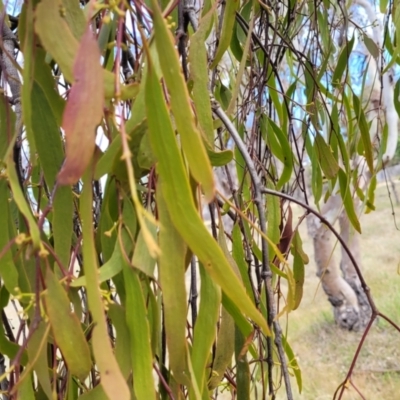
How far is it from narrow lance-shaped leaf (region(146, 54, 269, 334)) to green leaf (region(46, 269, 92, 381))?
0.33 feet

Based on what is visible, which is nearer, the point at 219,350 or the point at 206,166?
the point at 206,166

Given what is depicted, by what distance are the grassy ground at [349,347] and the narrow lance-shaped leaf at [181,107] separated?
1688 millimetres

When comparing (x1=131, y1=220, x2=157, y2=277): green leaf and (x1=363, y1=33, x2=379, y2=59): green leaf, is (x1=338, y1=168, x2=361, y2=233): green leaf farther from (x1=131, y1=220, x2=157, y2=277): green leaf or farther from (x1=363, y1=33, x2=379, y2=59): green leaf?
(x1=131, y1=220, x2=157, y2=277): green leaf

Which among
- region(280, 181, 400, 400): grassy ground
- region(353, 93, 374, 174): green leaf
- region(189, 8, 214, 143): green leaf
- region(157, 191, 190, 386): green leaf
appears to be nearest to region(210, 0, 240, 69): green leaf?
region(189, 8, 214, 143): green leaf

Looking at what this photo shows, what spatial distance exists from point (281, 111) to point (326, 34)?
0.67ft

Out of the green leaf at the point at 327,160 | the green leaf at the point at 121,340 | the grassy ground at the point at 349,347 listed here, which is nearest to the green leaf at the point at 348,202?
the green leaf at the point at 327,160

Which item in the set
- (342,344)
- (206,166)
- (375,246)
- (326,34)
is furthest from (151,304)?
(375,246)

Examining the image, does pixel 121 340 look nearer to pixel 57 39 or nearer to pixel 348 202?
pixel 57 39

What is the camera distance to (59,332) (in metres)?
0.30

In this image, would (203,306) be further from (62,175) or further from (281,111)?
(281,111)

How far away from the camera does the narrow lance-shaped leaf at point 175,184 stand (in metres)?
0.25

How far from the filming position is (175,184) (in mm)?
257

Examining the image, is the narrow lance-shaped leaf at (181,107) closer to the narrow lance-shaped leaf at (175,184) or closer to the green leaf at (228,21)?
the narrow lance-shaped leaf at (175,184)

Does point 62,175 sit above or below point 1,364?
above
